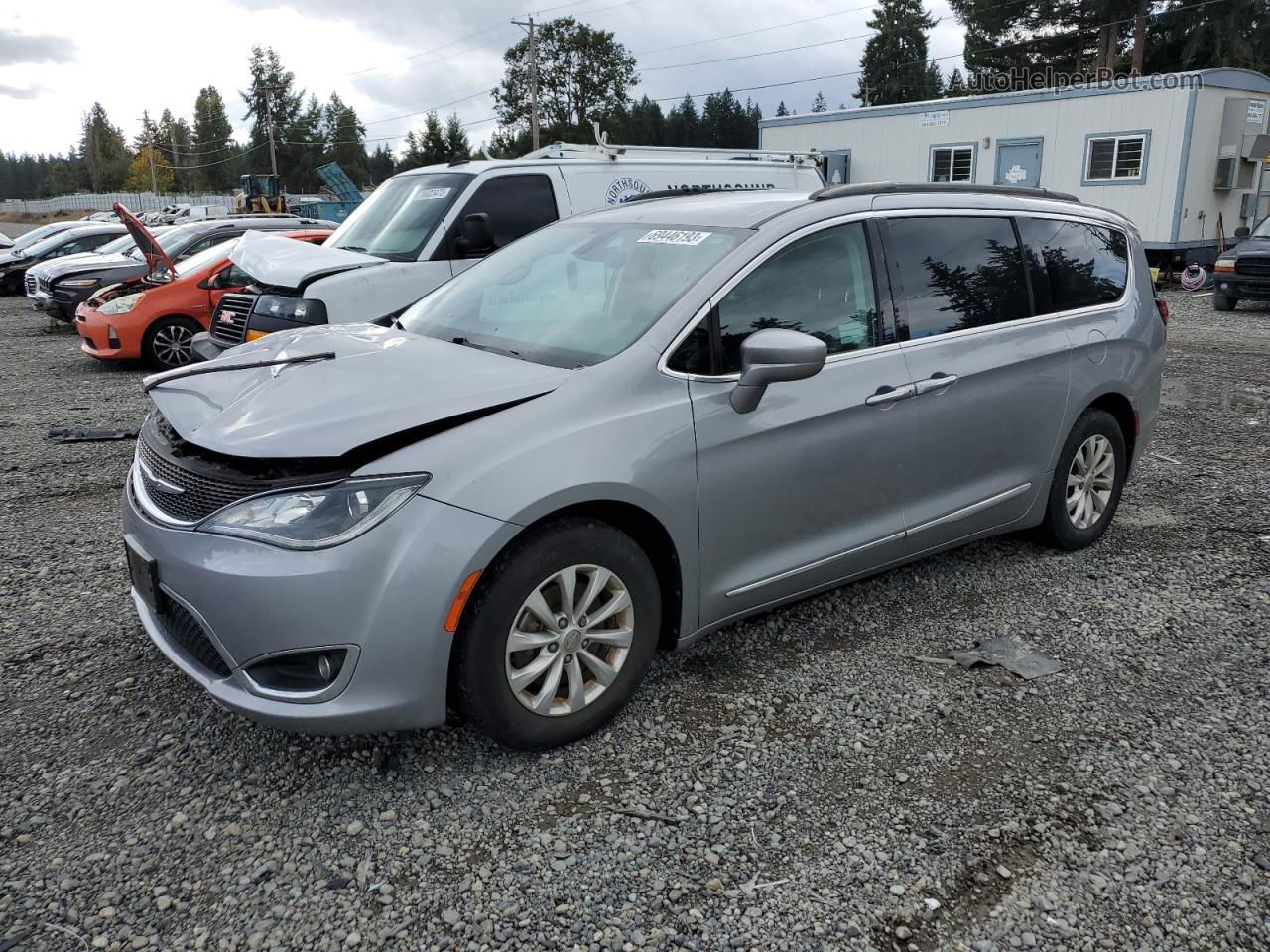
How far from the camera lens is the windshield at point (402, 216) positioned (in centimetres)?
778

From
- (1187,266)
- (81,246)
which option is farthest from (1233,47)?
(81,246)

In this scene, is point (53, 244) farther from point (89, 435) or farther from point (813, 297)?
point (813, 297)

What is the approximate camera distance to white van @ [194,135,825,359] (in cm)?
721

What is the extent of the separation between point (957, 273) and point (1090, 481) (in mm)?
1414

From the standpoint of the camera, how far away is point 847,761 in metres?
3.11

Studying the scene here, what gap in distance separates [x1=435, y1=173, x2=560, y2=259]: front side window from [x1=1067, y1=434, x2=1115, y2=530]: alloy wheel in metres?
4.62

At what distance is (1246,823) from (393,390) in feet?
9.05

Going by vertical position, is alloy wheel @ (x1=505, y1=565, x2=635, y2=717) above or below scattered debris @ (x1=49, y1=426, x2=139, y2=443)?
above

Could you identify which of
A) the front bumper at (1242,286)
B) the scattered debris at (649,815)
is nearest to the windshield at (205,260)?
the scattered debris at (649,815)

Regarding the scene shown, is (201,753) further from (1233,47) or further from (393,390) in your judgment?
(1233,47)

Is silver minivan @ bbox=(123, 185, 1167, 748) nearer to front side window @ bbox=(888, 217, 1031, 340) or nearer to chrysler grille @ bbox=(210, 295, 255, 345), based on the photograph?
front side window @ bbox=(888, 217, 1031, 340)

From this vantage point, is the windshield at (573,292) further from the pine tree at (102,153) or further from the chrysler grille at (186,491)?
the pine tree at (102,153)

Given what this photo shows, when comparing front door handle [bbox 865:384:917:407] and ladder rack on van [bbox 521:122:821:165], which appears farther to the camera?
ladder rack on van [bbox 521:122:821:165]

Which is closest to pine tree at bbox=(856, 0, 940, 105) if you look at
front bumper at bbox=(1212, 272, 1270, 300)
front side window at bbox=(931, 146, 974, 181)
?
front side window at bbox=(931, 146, 974, 181)
